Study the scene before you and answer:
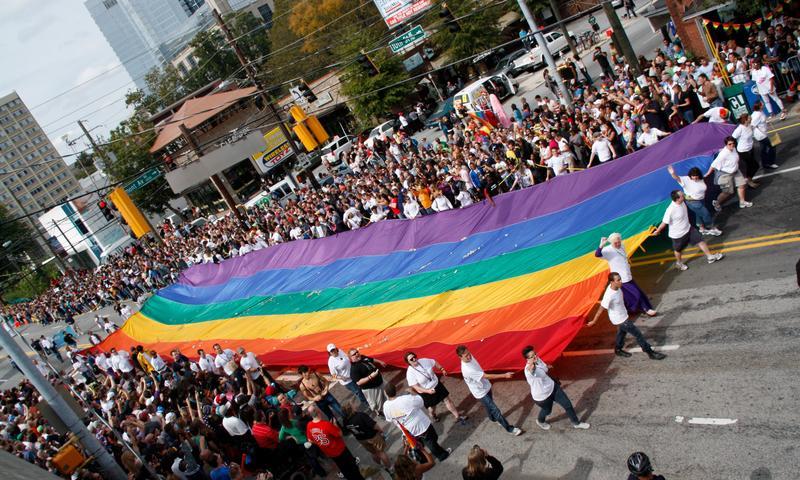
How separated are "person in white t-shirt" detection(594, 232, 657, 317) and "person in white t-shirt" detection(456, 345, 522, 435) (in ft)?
9.98

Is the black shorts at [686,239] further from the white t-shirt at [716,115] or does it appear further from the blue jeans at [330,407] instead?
the blue jeans at [330,407]

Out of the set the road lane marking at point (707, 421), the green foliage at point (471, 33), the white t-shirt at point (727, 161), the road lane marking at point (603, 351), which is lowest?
the road lane marking at point (603, 351)

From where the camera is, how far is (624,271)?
1034 cm

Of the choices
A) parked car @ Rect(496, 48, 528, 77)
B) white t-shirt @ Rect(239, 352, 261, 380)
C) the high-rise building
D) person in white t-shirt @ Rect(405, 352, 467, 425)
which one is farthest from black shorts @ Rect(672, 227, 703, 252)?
the high-rise building

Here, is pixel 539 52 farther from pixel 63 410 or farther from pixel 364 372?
pixel 63 410

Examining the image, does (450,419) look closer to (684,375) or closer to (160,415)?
(684,375)

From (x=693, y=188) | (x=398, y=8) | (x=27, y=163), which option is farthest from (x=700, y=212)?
(x=27, y=163)

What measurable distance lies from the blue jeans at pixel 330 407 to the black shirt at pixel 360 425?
94.5 inches

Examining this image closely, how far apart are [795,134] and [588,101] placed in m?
6.58

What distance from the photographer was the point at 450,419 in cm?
1072

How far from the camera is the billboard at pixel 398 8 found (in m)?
50.8

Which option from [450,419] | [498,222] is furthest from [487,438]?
[498,222]

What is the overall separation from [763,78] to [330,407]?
13.6 m

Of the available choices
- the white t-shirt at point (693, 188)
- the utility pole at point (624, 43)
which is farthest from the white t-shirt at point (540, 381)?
the utility pole at point (624, 43)
